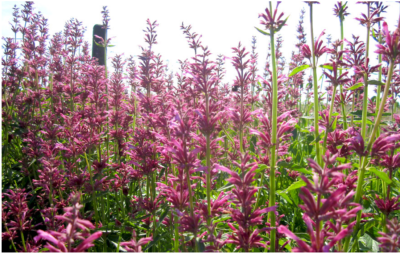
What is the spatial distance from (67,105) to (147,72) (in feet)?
8.39

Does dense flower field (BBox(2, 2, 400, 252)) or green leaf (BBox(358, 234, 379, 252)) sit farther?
green leaf (BBox(358, 234, 379, 252))

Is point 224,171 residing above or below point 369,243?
above

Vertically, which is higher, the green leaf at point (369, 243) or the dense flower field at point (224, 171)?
the dense flower field at point (224, 171)

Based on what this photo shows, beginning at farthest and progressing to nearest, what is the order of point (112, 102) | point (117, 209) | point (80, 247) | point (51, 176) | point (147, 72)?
point (112, 102)
point (117, 209)
point (147, 72)
point (51, 176)
point (80, 247)

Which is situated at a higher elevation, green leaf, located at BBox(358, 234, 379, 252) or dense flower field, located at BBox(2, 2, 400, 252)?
dense flower field, located at BBox(2, 2, 400, 252)

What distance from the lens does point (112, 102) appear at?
3.77 meters

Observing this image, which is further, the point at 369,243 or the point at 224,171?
the point at 224,171

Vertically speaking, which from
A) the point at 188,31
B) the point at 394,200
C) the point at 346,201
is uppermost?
the point at 188,31

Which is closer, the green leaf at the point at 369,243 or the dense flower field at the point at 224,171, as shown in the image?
the dense flower field at the point at 224,171

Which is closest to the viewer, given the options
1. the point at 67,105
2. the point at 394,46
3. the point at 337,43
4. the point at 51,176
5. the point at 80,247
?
the point at 80,247

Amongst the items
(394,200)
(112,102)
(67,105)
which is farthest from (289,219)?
(67,105)

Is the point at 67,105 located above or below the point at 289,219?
above

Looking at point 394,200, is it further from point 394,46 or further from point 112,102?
point 112,102

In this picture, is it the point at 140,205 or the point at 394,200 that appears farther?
the point at 140,205
